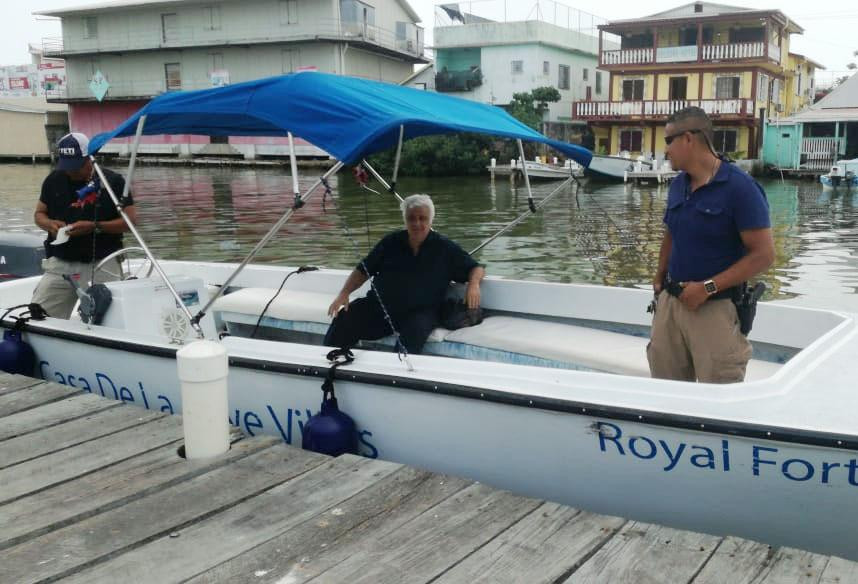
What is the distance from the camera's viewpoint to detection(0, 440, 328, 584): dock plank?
2.85 m

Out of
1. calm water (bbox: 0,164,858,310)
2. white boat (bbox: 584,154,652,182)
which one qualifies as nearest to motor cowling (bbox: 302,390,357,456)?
calm water (bbox: 0,164,858,310)

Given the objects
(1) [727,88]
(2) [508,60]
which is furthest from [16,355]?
(2) [508,60]

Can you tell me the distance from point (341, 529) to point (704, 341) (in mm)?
1904

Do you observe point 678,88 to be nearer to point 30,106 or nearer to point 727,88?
point 727,88

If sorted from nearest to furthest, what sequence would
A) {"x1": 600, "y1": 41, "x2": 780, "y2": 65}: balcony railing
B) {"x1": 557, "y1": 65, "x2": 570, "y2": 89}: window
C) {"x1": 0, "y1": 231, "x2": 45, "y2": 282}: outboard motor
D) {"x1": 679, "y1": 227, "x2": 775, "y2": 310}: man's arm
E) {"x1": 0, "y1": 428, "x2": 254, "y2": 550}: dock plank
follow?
{"x1": 0, "y1": 428, "x2": 254, "y2": 550}: dock plank, {"x1": 679, "y1": 227, "x2": 775, "y2": 310}: man's arm, {"x1": 0, "y1": 231, "x2": 45, "y2": 282}: outboard motor, {"x1": 600, "y1": 41, "x2": 780, "y2": 65}: balcony railing, {"x1": 557, "y1": 65, "x2": 570, "y2": 89}: window

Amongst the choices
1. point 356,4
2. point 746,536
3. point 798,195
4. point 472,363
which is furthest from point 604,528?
point 356,4

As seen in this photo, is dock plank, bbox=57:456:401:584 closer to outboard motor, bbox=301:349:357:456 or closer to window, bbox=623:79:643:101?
outboard motor, bbox=301:349:357:456

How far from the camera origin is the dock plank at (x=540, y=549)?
108 inches

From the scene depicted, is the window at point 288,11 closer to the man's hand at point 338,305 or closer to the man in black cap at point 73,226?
the man in black cap at point 73,226

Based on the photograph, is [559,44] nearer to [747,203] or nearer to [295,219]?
[295,219]

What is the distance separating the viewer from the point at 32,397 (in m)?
4.78

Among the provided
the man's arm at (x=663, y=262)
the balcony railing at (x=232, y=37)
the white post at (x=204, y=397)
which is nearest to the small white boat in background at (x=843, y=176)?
the balcony railing at (x=232, y=37)

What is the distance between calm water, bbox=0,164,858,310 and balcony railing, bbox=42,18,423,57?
13.2 m

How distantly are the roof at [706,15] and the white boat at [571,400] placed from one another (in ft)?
116
